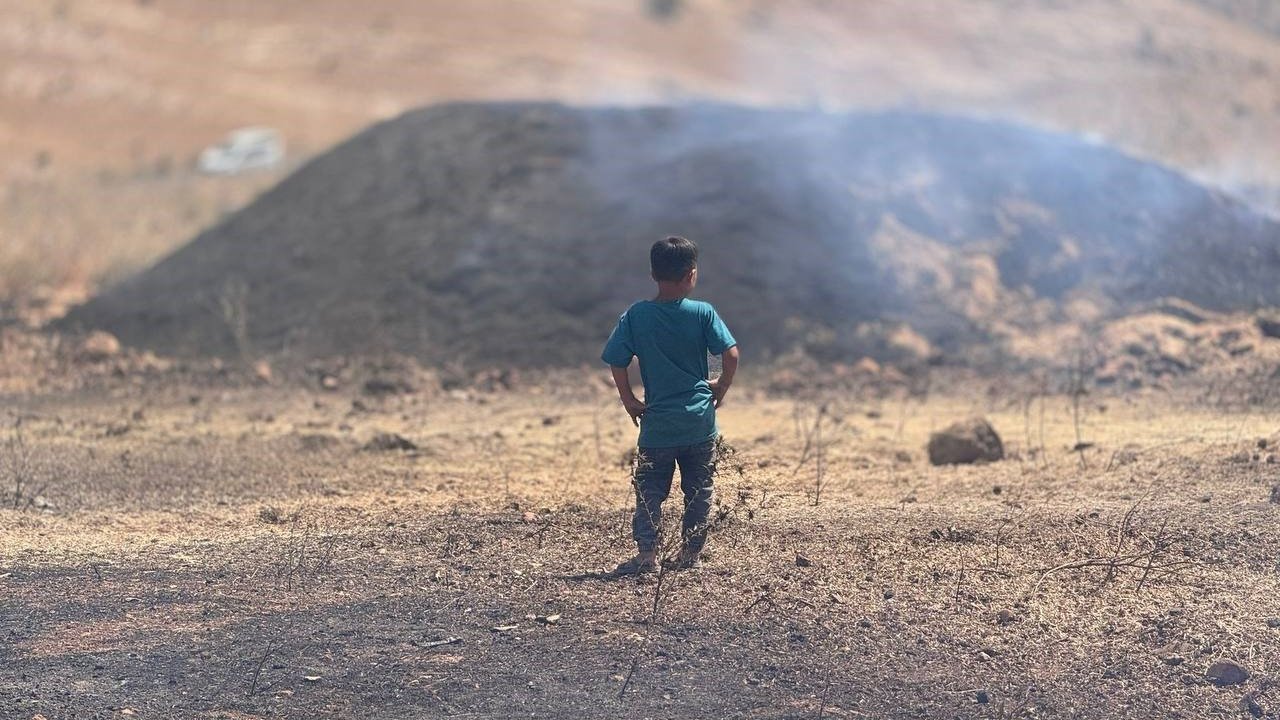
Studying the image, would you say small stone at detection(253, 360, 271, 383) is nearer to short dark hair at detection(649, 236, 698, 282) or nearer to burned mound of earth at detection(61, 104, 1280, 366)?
burned mound of earth at detection(61, 104, 1280, 366)

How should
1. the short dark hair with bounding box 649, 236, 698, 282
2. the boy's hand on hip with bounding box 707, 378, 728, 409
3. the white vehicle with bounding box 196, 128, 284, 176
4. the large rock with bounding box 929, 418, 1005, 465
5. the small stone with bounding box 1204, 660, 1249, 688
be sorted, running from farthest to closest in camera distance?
the white vehicle with bounding box 196, 128, 284, 176, the large rock with bounding box 929, 418, 1005, 465, the boy's hand on hip with bounding box 707, 378, 728, 409, the short dark hair with bounding box 649, 236, 698, 282, the small stone with bounding box 1204, 660, 1249, 688

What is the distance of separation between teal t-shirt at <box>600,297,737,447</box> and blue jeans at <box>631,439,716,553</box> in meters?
0.06

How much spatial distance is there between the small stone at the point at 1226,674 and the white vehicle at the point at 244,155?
2734cm

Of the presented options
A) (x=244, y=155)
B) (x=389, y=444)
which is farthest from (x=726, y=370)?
(x=244, y=155)

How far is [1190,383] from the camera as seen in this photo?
31.6 ft

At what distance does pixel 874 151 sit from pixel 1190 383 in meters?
4.65

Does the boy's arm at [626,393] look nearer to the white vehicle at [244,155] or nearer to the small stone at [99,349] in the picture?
the small stone at [99,349]

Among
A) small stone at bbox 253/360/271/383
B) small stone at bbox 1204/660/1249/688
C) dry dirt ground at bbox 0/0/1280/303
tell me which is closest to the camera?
small stone at bbox 1204/660/1249/688

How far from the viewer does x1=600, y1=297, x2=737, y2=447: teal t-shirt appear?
16.0 ft

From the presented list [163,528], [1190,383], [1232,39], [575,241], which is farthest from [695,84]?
[163,528]

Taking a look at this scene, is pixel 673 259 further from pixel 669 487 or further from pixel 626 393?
pixel 669 487

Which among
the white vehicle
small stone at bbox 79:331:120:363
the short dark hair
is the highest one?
the white vehicle

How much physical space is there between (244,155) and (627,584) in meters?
27.5

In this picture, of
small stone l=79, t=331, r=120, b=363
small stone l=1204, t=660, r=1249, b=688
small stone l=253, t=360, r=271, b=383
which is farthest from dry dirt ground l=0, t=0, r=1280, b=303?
small stone l=1204, t=660, r=1249, b=688
